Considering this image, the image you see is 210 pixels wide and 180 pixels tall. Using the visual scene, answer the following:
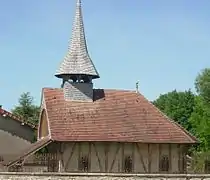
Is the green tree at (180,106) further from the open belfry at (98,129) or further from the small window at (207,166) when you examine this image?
the small window at (207,166)

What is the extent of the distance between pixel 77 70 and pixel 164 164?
28.7 ft

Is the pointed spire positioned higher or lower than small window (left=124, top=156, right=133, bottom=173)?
higher

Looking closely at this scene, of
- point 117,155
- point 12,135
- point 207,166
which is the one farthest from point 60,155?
point 207,166

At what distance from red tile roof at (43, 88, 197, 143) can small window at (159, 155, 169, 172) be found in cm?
133

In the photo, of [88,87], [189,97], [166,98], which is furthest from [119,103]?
[166,98]

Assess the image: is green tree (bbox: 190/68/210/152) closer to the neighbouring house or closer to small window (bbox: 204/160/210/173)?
the neighbouring house

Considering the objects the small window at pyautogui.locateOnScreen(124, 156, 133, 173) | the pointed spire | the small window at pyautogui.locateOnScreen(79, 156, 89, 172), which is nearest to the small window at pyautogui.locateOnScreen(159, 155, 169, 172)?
the small window at pyautogui.locateOnScreen(124, 156, 133, 173)

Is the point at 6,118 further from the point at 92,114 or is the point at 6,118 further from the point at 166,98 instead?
the point at 166,98

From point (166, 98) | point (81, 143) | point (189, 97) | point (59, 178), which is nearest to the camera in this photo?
point (59, 178)

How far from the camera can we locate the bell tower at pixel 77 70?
4003 centimetres

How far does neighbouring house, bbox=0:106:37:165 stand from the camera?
144ft

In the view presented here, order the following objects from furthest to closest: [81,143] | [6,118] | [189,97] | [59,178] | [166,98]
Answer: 1. [166,98]
2. [189,97]
3. [6,118]
4. [81,143]
5. [59,178]

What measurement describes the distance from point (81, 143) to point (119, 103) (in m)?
4.89

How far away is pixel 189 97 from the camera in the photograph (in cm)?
7500
